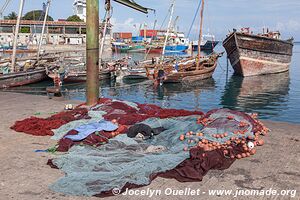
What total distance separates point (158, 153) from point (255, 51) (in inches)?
1177

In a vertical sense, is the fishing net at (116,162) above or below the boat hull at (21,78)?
above

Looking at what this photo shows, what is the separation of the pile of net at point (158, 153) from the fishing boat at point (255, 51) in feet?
87.9

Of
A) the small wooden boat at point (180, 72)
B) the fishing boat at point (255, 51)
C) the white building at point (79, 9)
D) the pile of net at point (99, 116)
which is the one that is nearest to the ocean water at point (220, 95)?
the small wooden boat at point (180, 72)

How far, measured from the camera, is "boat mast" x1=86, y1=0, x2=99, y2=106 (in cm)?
828

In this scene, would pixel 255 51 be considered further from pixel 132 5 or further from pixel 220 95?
pixel 132 5

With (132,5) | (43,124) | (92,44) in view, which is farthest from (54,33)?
(43,124)

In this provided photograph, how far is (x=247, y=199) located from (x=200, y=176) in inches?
27.6

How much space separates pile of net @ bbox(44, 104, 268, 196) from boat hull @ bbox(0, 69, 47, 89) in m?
17.4

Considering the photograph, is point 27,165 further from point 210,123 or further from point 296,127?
point 296,127

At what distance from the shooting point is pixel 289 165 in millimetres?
4910

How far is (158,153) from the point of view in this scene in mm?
5121

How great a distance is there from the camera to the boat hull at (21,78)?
22.2 meters

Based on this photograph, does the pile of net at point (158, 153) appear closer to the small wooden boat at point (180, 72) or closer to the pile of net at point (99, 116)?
the pile of net at point (99, 116)

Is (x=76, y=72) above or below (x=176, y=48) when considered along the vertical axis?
below
